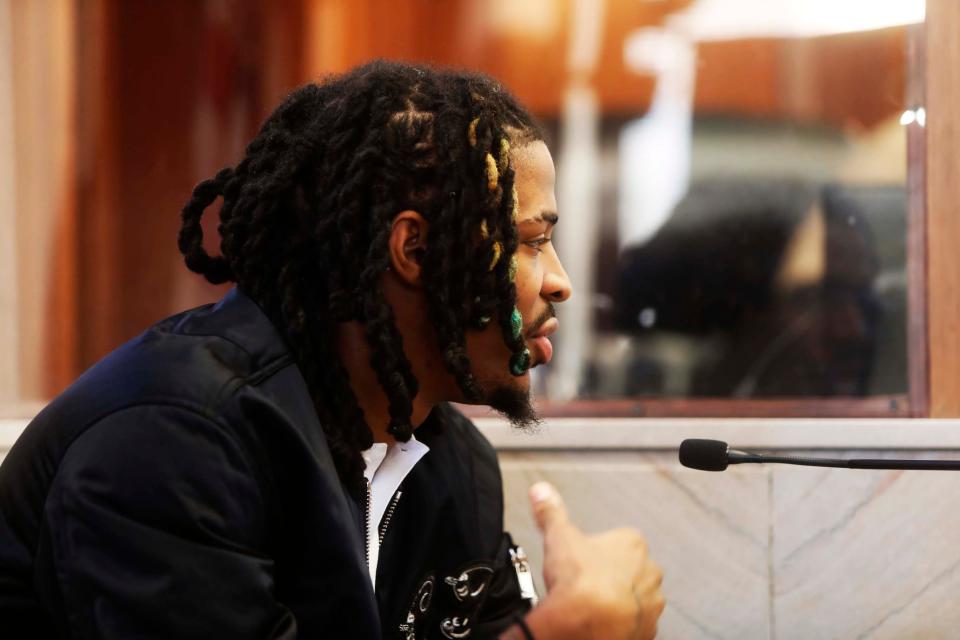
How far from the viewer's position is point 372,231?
1.94 m

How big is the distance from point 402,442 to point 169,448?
57 centimetres

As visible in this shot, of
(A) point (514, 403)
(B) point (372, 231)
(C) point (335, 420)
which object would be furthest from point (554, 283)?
(C) point (335, 420)

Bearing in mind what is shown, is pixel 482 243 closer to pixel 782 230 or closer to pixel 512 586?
pixel 512 586

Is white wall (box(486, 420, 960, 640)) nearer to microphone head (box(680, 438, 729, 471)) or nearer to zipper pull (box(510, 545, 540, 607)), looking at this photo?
zipper pull (box(510, 545, 540, 607))

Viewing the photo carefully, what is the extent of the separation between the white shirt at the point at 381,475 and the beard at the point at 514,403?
209 millimetres

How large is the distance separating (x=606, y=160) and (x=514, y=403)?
2.95m

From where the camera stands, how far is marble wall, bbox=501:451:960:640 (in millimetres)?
2691

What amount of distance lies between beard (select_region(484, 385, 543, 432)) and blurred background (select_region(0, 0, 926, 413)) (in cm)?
100

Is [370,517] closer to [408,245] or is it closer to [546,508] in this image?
[546,508]

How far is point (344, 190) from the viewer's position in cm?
192

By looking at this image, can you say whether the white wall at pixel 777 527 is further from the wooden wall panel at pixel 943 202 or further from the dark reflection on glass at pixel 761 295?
the dark reflection on glass at pixel 761 295

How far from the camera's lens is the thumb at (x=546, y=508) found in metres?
1.80

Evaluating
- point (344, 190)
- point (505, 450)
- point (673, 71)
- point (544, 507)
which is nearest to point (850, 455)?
point (505, 450)

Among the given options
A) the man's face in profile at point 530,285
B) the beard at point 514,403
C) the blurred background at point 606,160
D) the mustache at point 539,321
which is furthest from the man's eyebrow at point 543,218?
the blurred background at point 606,160
